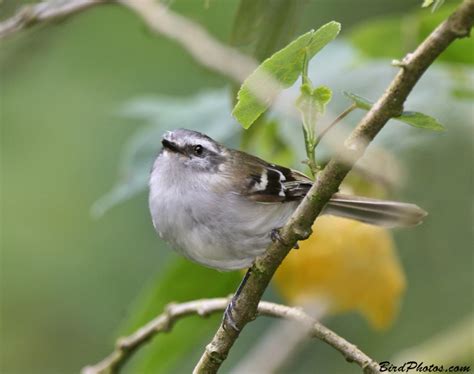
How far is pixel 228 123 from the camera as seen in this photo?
143 inches

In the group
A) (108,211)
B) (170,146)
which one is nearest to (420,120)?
(170,146)

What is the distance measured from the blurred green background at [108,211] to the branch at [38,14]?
2.69 feet

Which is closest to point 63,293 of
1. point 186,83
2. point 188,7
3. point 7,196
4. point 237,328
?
point 7,196

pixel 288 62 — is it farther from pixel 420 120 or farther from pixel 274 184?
pixel 274 184

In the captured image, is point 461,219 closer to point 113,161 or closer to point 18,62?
point 18,62

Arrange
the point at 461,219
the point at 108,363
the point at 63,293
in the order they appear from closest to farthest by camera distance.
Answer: the point at 108,363 → the point at 461,219 → the point at 63,293

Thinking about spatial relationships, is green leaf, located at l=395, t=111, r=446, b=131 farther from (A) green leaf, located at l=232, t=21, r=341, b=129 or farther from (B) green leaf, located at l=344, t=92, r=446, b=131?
(A) green leaf, located at l=232, t=21, r=341, b=129

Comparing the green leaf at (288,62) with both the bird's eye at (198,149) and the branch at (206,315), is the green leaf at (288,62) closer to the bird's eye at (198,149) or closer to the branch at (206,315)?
the branch at (206,315)

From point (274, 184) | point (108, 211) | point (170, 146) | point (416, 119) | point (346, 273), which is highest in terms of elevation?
point (108, 211)

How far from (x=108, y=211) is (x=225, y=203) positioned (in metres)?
2.93

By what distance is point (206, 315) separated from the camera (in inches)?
121

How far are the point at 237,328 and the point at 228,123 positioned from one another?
1.27 metres

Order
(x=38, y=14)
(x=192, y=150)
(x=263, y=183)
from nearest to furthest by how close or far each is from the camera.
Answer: (x=38, y=14)
(x=263, y=183)
(x=192, y=150)

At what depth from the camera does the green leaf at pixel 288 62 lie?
1.90 m
